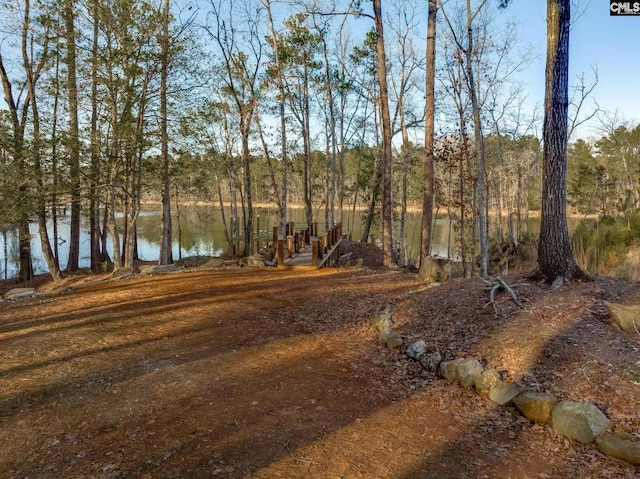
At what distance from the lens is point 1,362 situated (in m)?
4.56

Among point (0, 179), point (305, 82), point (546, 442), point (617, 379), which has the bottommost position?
point (546, 442)

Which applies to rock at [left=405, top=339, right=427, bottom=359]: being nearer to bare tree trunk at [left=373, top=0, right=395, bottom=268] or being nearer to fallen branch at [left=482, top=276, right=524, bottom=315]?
fallen branch at [left=482, top=276, right=524, bottom=315]

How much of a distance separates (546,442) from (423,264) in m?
5.76

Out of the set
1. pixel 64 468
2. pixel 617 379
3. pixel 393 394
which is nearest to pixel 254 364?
pixel 393 394

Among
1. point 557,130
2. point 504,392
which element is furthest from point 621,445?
point 557,130

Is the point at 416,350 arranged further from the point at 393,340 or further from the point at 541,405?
the point at 541,405

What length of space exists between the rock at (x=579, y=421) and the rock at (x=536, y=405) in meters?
0.07

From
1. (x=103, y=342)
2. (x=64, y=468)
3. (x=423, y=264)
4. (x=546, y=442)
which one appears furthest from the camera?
(x=423, y=264)

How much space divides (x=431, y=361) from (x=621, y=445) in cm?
185

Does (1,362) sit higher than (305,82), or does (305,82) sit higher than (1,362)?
(305,82)

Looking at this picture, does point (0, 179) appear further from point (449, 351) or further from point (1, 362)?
point (449, 351)

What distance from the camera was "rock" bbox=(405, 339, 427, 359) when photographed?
15.1ft

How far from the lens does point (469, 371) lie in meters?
3.95

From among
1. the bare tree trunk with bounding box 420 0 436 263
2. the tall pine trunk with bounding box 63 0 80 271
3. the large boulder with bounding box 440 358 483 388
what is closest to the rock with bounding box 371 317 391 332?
the large boulder with bounding box 440 358 483 388
